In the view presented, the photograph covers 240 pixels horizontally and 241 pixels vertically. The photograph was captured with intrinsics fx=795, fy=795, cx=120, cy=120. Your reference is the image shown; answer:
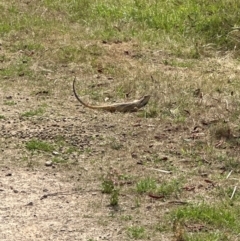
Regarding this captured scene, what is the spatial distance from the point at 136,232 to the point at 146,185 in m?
0.66

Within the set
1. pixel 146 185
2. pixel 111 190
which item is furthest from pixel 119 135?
pixel 111 190

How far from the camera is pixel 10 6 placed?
9992 millimetres

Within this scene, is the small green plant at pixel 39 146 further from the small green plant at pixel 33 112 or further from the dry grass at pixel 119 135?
the small green plant at pixel 33 112

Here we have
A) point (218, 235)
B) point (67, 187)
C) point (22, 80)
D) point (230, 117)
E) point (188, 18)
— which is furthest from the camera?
point (188, 18)

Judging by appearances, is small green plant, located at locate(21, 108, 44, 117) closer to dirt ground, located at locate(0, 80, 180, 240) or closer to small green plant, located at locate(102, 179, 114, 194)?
dirt ground, located at locate(0, 80, 180, 240)

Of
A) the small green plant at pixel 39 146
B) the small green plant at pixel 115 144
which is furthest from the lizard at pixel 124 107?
the small green plant at pixel 39 146

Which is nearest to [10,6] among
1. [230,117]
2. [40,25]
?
[40,25]

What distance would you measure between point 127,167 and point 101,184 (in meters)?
0.38

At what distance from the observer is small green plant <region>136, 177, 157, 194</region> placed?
5.52m

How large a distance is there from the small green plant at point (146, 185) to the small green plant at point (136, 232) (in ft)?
1.71

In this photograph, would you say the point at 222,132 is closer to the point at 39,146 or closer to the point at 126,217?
the point at 39,146

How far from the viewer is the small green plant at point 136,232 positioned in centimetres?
492

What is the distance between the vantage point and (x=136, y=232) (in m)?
4.96

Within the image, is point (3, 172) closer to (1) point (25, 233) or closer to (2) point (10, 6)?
(1) point (25, 233)
